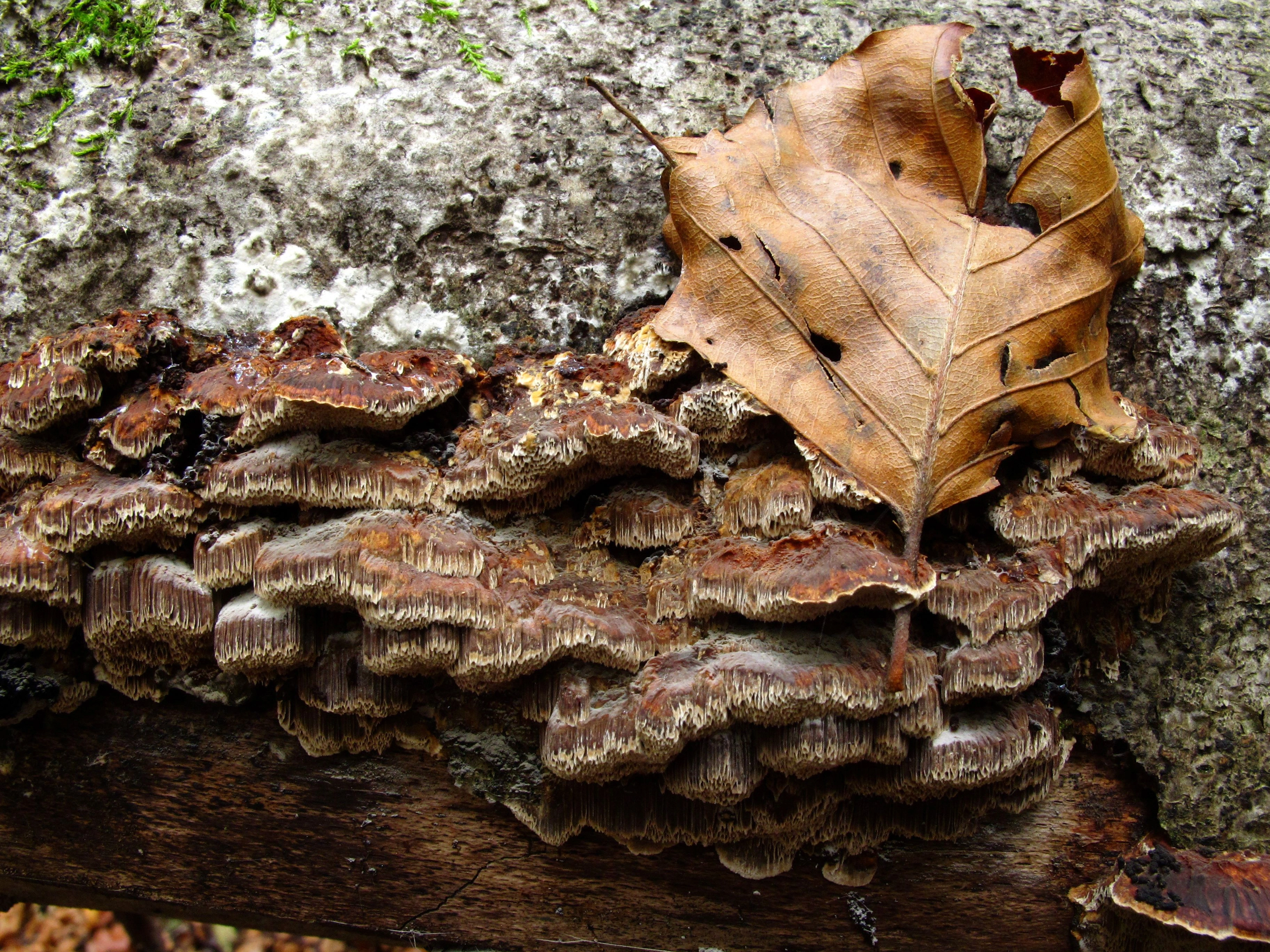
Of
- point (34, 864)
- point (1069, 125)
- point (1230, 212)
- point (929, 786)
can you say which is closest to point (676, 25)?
point (1069, 125)

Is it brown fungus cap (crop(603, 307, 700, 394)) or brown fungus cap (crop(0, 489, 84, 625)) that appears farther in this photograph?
brown fungus cap (crop(603, 307, 700, 394))

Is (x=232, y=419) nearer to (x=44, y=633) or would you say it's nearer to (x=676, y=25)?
(x=44, y=633)

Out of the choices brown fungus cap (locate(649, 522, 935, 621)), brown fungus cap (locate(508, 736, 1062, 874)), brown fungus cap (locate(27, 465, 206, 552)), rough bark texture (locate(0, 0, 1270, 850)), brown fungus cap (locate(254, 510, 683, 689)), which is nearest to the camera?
brown fungus cap (locate(649, 522, 935, 621))

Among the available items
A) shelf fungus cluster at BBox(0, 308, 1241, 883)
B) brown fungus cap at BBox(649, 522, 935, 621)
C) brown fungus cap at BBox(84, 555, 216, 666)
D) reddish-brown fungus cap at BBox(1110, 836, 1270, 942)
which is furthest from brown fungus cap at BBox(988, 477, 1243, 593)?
brown fungus cap at BBox(84, 555, 216, 666)

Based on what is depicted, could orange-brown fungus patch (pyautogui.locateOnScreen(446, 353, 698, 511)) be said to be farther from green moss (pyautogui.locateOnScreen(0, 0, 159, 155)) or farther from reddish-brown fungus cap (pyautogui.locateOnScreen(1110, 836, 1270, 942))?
reddish-brown fungus cap (pyautogui.locateOnScreen(1110, 836, 1270, 942))

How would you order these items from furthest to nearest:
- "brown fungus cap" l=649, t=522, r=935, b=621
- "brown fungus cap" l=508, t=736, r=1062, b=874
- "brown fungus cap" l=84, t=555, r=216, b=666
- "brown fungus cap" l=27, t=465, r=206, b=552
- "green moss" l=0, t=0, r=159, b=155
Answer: "green moss" l=0, t=0, r=159, b=155
"brown fungus cap" l=508, t=736, r=1062, b=874
"brown fungus cap" l=84, t=555, r=216, b=666
"brown fungus cap" l=27, t=465, r=206, b=552
"brown fungus cap" l=649, t=522, r=935, b=621

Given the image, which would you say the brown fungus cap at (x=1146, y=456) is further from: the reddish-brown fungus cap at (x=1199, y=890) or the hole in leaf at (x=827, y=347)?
the reddish-brown fungus cap at (x=1199, y=890)
